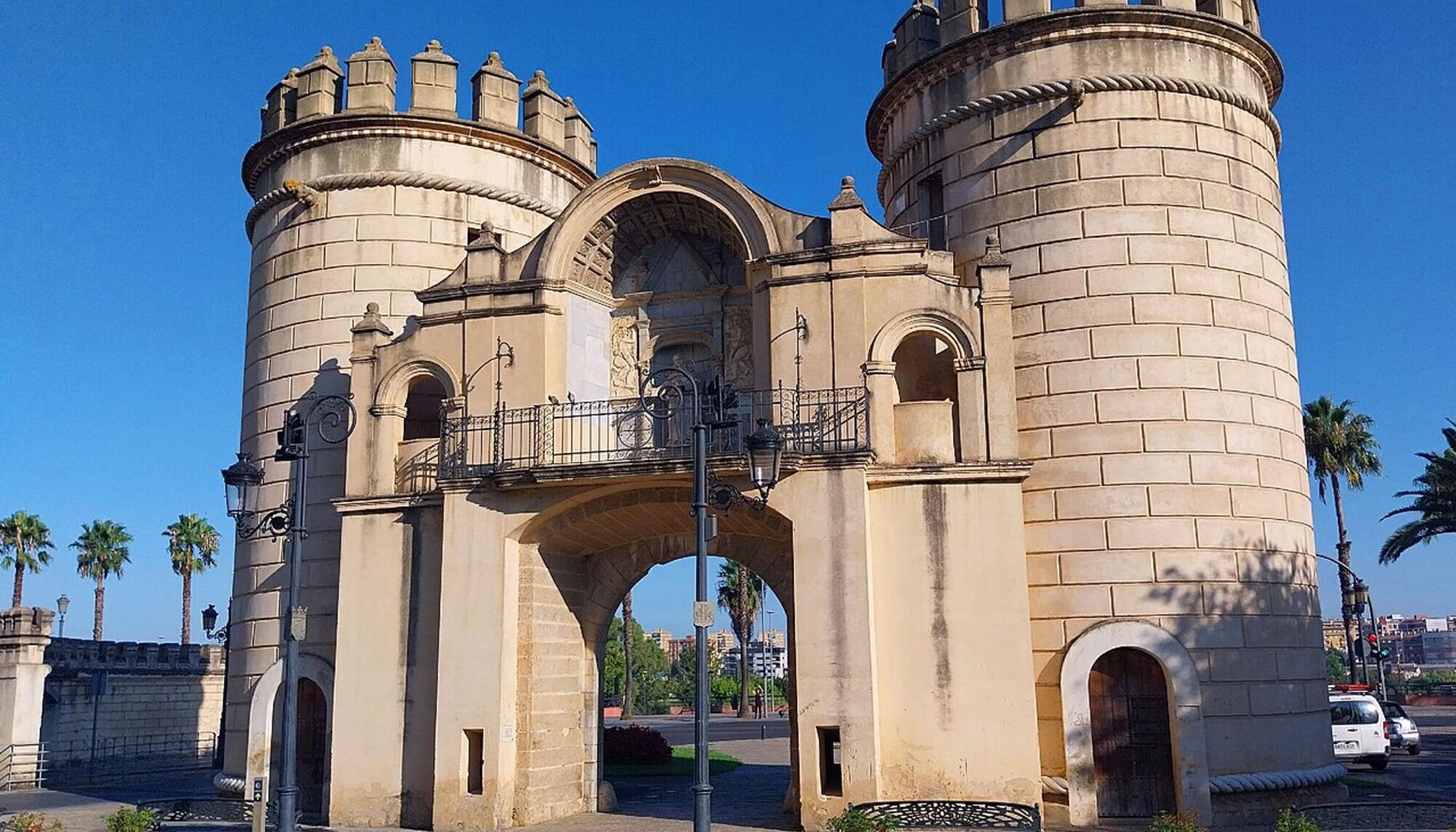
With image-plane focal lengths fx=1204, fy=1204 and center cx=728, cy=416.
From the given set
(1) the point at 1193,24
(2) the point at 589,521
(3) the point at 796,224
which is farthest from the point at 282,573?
(1) the point at 1193,24

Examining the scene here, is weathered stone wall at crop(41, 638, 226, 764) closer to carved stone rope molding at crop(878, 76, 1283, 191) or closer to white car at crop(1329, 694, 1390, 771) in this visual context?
carved stone rope molding at crop(878, 76, 1283, 191)

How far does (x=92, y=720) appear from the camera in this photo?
121ft

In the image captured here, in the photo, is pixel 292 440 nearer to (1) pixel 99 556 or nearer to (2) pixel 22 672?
(2) pixel 22 672

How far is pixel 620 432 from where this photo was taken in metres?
19.7

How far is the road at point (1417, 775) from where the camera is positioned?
1986cm

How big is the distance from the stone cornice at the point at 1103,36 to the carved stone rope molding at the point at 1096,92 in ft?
1.22

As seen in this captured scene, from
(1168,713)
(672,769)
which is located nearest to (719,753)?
(672,769)

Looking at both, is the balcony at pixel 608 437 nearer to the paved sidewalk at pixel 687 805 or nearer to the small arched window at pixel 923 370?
the small arched window at pixel 923 370

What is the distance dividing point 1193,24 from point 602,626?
1387 centimetres

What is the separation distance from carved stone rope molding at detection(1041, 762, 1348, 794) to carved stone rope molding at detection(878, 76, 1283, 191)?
10380 millimetres

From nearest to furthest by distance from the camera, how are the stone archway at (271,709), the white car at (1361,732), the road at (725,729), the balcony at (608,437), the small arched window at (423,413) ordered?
the balcony at (608,437) → the stone archway at (271,709) → the small arched window at (423,413) → the white car at (1361,732) → the road at (725,729)

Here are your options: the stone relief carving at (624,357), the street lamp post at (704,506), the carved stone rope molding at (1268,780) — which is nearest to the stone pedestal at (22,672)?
the stone relief carving at (624,357)

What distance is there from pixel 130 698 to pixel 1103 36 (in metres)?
35.5

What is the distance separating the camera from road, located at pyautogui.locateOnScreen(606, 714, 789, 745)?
143 ft
